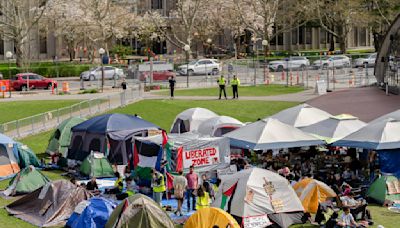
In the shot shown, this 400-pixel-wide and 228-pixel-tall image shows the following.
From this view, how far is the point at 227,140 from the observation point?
2447 centimetres

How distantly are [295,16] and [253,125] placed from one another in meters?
53.6

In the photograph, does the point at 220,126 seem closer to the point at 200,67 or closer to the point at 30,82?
the point at 30,82

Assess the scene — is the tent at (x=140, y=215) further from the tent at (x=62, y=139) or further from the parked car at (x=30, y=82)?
the parked car at (x=30, y=82)

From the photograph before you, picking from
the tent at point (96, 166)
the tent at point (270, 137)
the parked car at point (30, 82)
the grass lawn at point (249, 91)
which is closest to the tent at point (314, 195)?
the tent at point (270, 137)

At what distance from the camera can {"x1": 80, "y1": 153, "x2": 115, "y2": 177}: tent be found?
2645 cm

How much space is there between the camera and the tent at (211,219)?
17484mm

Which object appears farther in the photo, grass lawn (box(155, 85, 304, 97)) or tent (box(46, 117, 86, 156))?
grass lawn (box(155, 85, 304, 97))

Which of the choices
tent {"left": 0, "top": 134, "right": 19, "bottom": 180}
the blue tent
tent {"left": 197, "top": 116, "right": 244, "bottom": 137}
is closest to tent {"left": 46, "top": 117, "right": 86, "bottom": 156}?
tent {"left": 0, "top": 134, "right": 19, "bottom": 180}

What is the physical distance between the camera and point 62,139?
3025 cm

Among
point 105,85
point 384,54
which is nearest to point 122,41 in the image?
point 105,85

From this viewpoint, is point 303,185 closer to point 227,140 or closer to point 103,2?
point 227,140

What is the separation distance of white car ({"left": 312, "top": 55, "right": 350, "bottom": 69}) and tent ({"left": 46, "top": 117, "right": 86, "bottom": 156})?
32.0m

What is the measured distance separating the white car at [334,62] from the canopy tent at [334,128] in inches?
1247

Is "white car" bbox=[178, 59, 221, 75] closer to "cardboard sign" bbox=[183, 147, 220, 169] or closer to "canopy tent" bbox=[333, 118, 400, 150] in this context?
"canopy tent" bbox=[333, 118, 400, 150]
